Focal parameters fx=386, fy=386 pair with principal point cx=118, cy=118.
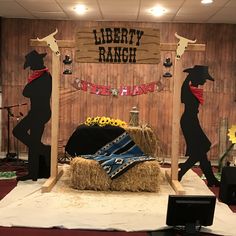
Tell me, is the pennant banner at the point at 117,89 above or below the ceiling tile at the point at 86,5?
below

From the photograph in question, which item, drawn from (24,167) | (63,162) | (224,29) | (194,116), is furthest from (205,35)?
(24,167)

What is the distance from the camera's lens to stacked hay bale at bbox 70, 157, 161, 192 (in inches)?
180

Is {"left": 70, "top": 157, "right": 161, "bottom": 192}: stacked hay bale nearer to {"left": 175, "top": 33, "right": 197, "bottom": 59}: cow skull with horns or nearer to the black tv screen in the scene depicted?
the black tv screen

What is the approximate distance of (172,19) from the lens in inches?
287

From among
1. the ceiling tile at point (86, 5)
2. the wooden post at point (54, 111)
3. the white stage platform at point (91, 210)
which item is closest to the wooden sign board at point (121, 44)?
the wooden post at point (54, 111)

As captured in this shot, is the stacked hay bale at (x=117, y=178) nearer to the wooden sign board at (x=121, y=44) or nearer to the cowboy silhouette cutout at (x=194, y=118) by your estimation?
the cowboy silhouette cutout at (x=194, y=118)

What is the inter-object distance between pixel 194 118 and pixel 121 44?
53.8 inches

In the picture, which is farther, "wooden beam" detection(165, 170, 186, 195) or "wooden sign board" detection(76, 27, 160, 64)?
"wooden sign board" detection(76, 27, 160, 64)

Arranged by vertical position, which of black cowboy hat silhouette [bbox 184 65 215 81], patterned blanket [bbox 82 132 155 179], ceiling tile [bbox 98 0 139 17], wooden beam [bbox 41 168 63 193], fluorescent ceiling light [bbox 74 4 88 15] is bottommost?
wooden beam [bbox 41 168 63 193]

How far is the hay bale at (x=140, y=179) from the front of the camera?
4.57m

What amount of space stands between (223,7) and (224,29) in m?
1.36

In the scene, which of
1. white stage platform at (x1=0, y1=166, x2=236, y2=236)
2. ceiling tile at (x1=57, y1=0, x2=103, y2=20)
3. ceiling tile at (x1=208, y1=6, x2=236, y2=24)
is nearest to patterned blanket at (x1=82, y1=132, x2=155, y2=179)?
white stage platform at (x1=0, y1=166, x2=236, y2=236)

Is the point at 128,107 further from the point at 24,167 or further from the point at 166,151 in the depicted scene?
the point at 24,167

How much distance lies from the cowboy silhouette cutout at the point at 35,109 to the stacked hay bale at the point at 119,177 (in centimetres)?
80
